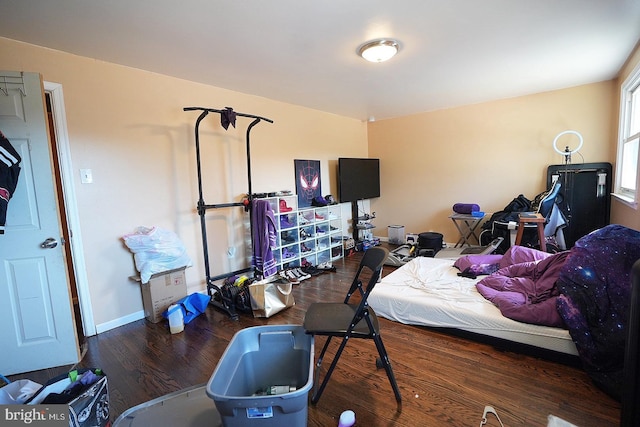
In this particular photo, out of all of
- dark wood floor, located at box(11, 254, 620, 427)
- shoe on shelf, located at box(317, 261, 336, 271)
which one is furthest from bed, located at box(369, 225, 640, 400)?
shoe on shelf, located at box(317, 261, 336, 271)

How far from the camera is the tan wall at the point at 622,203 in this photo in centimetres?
267

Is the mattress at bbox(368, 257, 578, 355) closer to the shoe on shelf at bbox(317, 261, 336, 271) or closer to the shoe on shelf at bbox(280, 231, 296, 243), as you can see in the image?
the shoe on shelf at bbox(317, 261, 336, 271)

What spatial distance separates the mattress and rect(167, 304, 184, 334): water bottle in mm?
1678

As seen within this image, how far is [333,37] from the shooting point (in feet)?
A: 7.30

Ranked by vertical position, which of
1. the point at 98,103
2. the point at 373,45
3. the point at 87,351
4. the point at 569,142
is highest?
the point at 373,45

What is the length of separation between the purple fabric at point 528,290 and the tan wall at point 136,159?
274 centimetres

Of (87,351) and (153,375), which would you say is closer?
(153,375)

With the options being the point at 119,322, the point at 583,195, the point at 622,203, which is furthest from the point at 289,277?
the point at 583,195

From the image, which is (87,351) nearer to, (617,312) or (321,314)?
(321,314)

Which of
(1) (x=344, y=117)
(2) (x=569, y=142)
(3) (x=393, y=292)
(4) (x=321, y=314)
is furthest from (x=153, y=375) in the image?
(2) (x=569, y=142)

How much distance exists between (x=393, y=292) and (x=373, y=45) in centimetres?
210

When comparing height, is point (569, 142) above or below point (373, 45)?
below

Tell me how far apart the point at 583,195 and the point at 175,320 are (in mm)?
5026

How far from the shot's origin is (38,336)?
204cm
